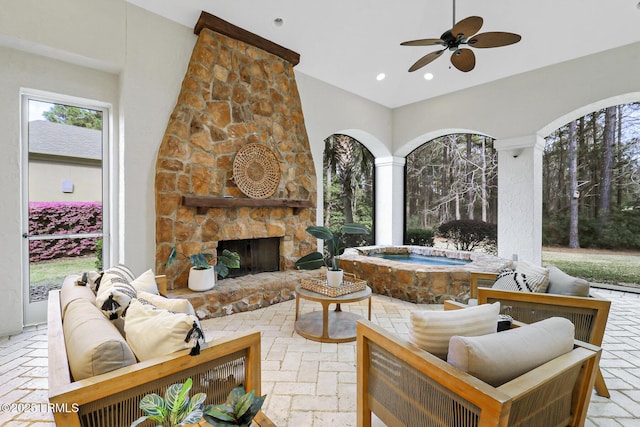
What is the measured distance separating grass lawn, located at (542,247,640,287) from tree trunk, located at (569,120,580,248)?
0.23 m

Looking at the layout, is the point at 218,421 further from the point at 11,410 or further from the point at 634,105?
the point at 634,105

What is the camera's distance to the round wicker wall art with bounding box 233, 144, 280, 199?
408 centimetres

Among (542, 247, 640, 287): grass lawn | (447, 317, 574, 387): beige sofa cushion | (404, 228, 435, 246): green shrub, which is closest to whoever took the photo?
(447, 317, 574, 387): beige sofa cushion

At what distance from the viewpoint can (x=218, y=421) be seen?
892 mm

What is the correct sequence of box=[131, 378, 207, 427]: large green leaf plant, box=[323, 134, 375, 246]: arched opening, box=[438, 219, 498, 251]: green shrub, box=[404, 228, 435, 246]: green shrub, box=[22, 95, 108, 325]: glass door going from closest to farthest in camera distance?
box=[131, 378, 207, 427]: large green leaf plant
box=[22, 95, 108, 325]: glass door
box=[438, 219, 498, 251]: green shrub
box=[323, 134, 375, 246]: arched opening
box=[404, 228, 435, 246]: green shrub

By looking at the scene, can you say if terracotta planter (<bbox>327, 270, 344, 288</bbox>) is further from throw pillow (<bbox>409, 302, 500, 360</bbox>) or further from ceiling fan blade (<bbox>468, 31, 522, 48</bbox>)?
ceiling fan blade (<bbox>468, 31, 522, 48</bbox>)

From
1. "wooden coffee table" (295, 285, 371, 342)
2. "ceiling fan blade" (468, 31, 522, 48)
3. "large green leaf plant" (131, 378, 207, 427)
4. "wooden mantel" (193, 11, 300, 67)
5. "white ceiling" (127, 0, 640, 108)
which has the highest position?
"white ceiling" (127, 0, 640, 108)

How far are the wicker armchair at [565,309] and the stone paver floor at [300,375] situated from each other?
35 cm

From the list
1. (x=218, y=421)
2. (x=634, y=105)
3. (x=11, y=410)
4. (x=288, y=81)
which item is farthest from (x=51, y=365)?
(x=634, y=105)

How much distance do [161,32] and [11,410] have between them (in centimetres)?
379

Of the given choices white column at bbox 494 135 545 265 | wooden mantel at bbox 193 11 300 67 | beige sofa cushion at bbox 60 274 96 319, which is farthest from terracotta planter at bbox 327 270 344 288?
white column at bbox 494 135 545 265

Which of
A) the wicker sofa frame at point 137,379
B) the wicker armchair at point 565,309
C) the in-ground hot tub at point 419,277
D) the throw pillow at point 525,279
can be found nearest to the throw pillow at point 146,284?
the wicker sofa frame at point 137,379

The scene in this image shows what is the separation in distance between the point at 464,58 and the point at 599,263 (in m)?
4.87

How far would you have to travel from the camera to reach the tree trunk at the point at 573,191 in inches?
233
